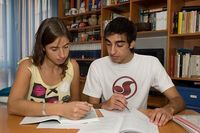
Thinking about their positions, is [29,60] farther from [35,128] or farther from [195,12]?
[195,12]

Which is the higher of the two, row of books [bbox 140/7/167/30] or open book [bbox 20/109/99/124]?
row of books [bbox 140/7/167/30]

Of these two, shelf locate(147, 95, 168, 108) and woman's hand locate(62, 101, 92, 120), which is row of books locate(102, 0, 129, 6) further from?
woman's hand locate(62, 101, 92, 120)

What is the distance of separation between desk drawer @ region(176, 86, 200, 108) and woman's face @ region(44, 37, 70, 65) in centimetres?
135

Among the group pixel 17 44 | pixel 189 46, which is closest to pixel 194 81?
pixel 189 46

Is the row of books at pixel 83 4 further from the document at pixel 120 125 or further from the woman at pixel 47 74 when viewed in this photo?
the document at pixel 120 125

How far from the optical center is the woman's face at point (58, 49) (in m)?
1.31

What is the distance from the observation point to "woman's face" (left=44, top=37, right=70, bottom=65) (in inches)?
51.6

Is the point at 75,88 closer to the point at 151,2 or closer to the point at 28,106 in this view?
the point at 28,106

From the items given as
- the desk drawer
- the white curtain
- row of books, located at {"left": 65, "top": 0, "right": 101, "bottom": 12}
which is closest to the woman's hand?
the desk drawer

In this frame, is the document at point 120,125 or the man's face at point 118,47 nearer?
the document at point 120,125

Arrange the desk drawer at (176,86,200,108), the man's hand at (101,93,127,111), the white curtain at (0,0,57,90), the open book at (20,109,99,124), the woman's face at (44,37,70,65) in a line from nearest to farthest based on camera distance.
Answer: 1. the open book at (20,109,99,124)
2. the man's hand at (101,93,127,111)
3. the woman's face at (44,37,70,65)
4. the desk drawer at (176,86,200,108)
5. the white curtain at (0,0,57,90)

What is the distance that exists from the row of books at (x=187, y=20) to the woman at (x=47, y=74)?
1.31m

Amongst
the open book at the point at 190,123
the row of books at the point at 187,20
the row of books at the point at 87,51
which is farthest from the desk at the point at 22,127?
the row of books at the point at 87,51

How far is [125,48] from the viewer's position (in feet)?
5.26
